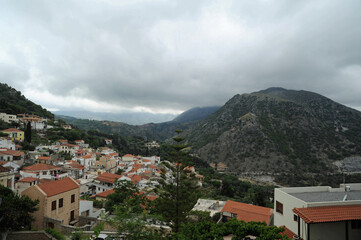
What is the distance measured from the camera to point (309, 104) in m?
103

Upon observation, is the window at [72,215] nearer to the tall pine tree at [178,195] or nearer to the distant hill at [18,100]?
the tall pine tree at [178,195]

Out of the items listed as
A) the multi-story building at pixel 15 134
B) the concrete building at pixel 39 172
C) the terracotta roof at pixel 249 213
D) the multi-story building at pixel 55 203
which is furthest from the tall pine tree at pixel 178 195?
the multi-story building at pixel 15 134

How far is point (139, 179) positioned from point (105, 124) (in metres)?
119

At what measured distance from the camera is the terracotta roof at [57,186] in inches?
467

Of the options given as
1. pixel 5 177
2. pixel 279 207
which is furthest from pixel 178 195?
pixel 5 177

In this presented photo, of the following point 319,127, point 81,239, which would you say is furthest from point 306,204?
point 319,127

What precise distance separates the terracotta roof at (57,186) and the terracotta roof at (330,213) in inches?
506

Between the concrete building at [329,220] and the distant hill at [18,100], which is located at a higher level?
the distant hill at [18,100]

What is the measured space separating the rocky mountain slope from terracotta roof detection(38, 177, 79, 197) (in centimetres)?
6159

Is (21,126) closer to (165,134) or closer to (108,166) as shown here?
(108,166)

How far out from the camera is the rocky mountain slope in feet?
227

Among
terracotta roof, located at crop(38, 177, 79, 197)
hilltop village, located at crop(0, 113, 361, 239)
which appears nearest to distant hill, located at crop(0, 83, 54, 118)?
hilltop village, located at crop(0, 113, 361, 239)

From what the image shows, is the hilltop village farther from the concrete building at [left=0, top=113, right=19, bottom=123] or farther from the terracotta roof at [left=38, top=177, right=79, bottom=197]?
the concrete building at [left=0, top=113, right=19, bottom=123]

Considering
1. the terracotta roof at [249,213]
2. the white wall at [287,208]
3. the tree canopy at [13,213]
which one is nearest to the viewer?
the tree canopy at [13,213]
